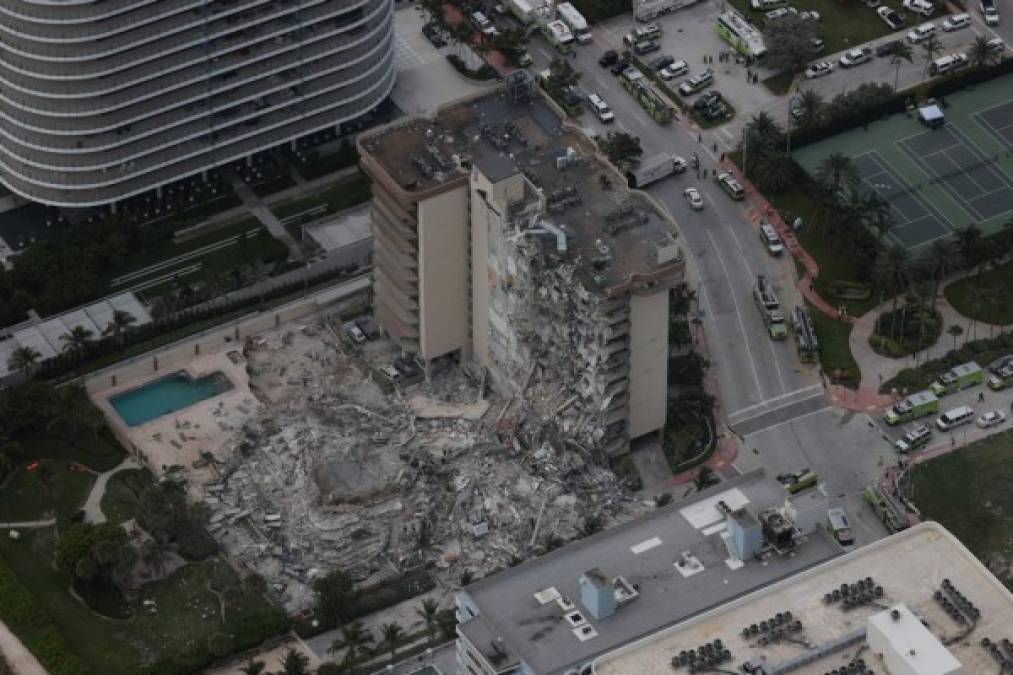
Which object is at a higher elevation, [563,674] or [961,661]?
[563,674]

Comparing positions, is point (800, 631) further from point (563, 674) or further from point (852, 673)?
point (563, 674)

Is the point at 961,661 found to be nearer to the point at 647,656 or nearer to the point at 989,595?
the point at 989,595

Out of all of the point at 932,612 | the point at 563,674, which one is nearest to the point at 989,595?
the point at 932,612

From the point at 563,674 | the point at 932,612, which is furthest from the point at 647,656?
the point at 932,612

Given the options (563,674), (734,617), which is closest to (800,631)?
(734,617)

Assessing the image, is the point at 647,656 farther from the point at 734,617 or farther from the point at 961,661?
the point at 961,661

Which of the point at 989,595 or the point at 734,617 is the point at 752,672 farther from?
the point at 989,595

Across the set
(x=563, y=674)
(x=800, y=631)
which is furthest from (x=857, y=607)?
(x=563, y=674)
